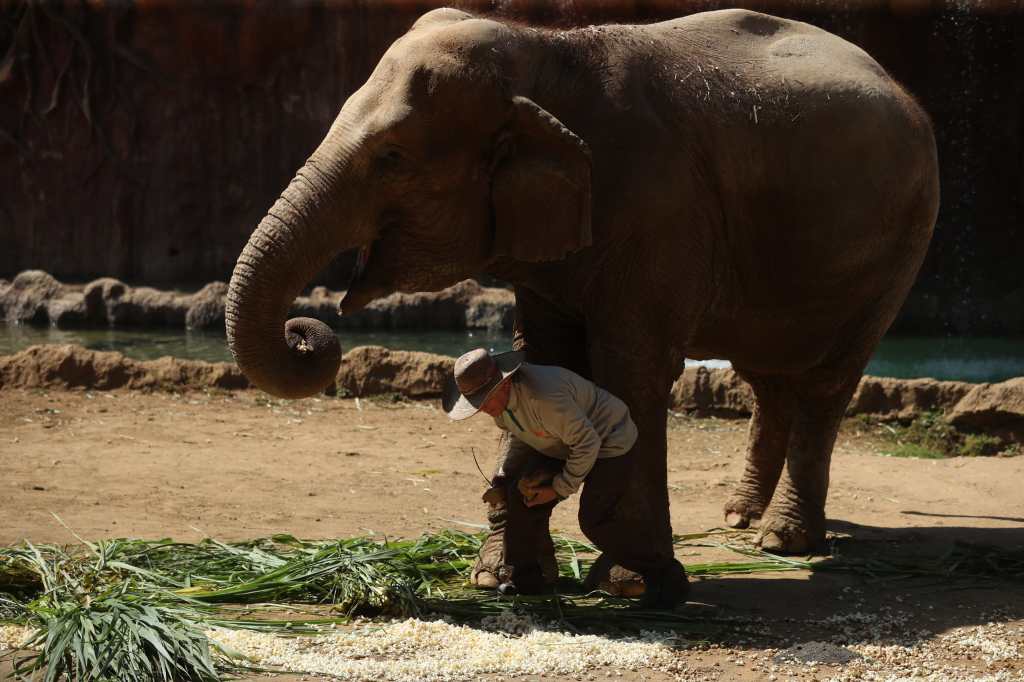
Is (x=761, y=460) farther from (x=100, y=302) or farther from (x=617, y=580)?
(x=100, y=302)

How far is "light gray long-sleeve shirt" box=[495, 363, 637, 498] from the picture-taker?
5.17 m

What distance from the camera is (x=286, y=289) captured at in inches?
198

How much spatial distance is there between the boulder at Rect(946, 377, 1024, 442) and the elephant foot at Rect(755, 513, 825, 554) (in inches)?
137

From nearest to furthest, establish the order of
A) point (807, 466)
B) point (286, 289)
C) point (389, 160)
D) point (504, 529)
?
point (286, 289) → point (389, 160) → point (504, 529) → point (807, 466)

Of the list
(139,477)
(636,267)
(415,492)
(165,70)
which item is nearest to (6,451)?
(139,477)

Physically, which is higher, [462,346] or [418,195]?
[418,195]

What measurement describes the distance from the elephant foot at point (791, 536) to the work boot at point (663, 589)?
4.56ft

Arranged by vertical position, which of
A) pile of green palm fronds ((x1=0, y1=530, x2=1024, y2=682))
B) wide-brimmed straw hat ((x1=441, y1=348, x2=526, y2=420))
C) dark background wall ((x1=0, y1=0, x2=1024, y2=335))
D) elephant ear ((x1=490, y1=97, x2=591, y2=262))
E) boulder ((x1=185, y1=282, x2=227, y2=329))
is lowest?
pile of green palm fronds ((x1=0, y1=530, x2=1024, y2=682))

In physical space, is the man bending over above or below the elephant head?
below

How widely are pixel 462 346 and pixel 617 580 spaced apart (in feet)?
34.2

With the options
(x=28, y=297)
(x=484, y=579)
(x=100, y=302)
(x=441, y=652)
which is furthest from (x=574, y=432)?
(x=28, y=297)

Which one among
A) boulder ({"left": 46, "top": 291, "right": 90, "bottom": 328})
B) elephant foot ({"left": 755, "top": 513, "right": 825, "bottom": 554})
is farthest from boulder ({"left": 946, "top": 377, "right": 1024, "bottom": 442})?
boulder ({"left": 46, "top": 291, "right": 90, "bottom": 328})

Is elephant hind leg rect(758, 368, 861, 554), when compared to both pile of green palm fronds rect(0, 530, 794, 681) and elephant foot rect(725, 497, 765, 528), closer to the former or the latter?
pile of green palm fronds rect(0, 530, 794, 681)

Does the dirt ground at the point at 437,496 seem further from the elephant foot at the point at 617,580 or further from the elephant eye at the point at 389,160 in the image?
the elephant eye at the point at 389,160
